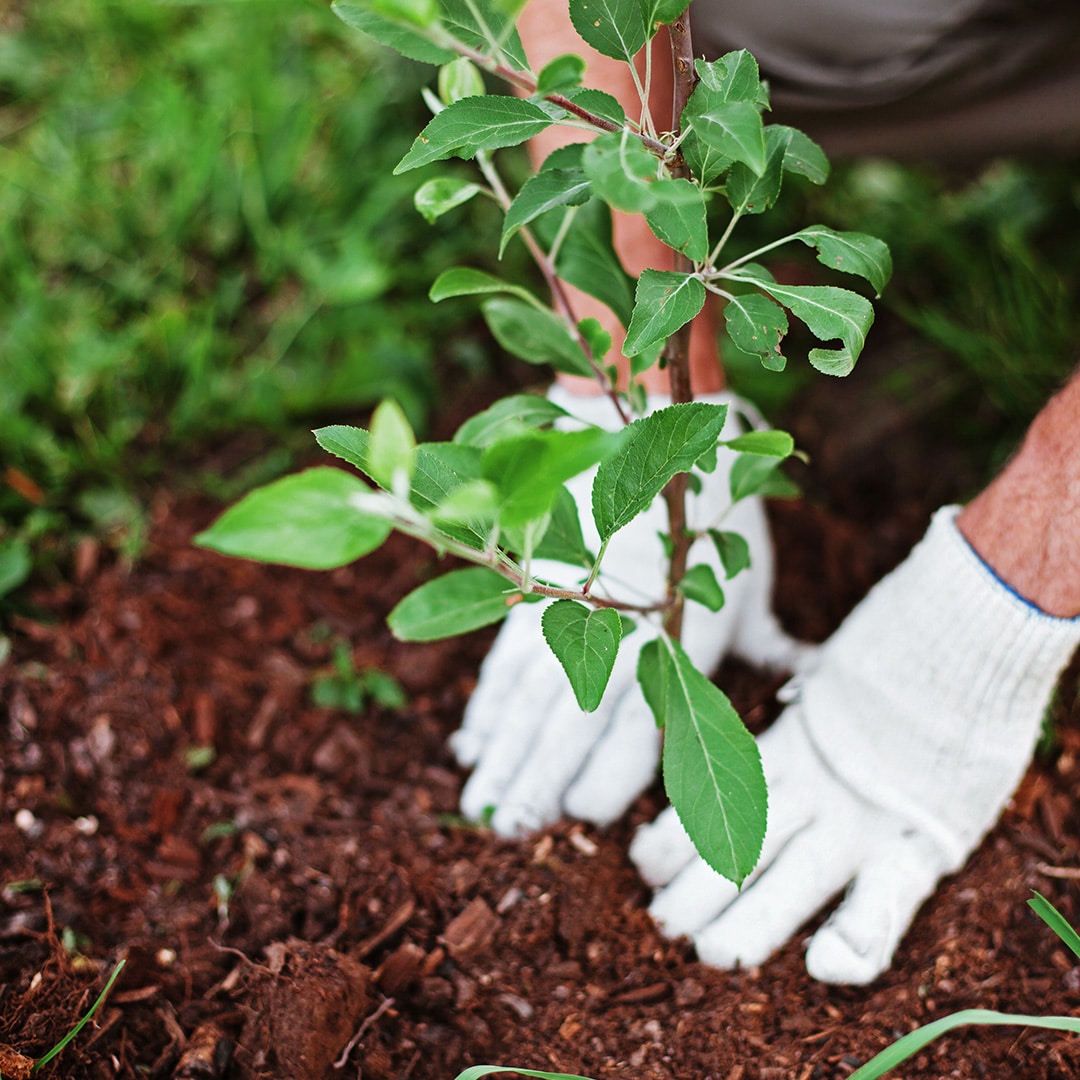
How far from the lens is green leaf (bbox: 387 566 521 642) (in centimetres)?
86

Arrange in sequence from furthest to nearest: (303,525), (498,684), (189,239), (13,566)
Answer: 1. (189,239)
2. (13,566)
3. (498,684)
4. (303,525)

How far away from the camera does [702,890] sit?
50.2 inches

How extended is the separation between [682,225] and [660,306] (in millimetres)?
66

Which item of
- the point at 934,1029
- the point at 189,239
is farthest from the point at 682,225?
the point at 189,239

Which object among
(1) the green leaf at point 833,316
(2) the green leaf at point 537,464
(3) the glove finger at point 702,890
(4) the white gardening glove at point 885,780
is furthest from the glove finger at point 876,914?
(2) the green leaf at point 537,464

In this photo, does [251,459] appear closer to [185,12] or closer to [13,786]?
[13,786]

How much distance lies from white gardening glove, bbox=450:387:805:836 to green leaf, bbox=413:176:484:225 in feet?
1.62

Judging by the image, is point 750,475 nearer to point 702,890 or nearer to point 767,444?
point 767,444

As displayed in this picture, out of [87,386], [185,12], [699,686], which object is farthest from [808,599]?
[185,12]

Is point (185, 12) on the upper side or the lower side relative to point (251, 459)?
upper

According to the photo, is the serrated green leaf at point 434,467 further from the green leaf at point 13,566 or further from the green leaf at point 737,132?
the green leaf at point 13,566

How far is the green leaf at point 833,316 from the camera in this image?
0.83 m

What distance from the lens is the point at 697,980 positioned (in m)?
1.24

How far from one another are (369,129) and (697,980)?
6.65 ft
